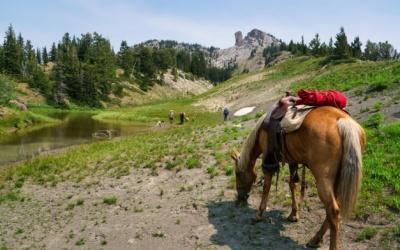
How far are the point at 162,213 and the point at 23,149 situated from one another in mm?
29710

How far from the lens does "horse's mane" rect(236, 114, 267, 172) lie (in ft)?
41.8

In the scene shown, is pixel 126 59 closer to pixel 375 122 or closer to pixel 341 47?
pixel 341 47

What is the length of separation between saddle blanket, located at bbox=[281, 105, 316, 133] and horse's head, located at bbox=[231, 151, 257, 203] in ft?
8.22

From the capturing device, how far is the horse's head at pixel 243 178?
43.1 ft

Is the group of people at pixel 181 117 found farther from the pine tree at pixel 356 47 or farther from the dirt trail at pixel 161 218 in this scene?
the pine tree at pixel 356 47

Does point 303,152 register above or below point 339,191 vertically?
above

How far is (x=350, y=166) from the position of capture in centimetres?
930

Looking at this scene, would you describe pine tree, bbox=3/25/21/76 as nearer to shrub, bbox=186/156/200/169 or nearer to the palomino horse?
shrub, bbox=186/156/200/169

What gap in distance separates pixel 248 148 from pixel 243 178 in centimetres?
101

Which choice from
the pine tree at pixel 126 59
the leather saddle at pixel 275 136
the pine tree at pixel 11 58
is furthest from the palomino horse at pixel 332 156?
the pine tree at pixel 126 59

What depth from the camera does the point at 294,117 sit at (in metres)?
11.0

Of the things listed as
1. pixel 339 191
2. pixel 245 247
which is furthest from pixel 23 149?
pixel 339 191

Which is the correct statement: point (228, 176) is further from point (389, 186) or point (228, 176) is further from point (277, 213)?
point (389, 186)

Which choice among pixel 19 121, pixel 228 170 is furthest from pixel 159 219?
pixel 19 121
